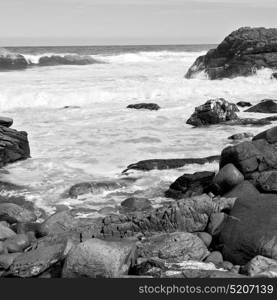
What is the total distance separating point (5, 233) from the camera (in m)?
8.01

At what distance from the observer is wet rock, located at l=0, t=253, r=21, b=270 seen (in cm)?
668

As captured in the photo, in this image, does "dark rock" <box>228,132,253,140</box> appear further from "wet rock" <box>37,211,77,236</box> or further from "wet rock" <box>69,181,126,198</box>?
"wet rock" <box>37,211,77,236</box>

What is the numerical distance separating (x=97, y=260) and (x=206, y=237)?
6.77 ft

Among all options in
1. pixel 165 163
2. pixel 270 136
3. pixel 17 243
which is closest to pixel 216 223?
pixel 17 243

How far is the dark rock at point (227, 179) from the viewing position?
9336 millimetres

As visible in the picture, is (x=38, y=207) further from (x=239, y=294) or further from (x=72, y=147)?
(x=239, y=294)

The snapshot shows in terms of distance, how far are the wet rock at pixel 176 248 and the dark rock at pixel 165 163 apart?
4.42m

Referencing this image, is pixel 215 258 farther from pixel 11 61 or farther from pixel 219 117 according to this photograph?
pixel 11 61

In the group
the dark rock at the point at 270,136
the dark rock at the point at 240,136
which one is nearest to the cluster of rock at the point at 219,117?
the dark rock at the point at 240,136

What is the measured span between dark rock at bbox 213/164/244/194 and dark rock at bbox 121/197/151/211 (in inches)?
54.3

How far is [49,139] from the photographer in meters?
15.0

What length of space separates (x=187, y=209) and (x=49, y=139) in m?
7.99

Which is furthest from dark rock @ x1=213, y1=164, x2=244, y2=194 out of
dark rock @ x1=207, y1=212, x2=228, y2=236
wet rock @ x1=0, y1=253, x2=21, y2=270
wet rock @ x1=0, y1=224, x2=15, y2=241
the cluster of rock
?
the cluster of rock

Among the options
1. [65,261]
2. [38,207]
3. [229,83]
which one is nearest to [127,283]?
[65,261]
